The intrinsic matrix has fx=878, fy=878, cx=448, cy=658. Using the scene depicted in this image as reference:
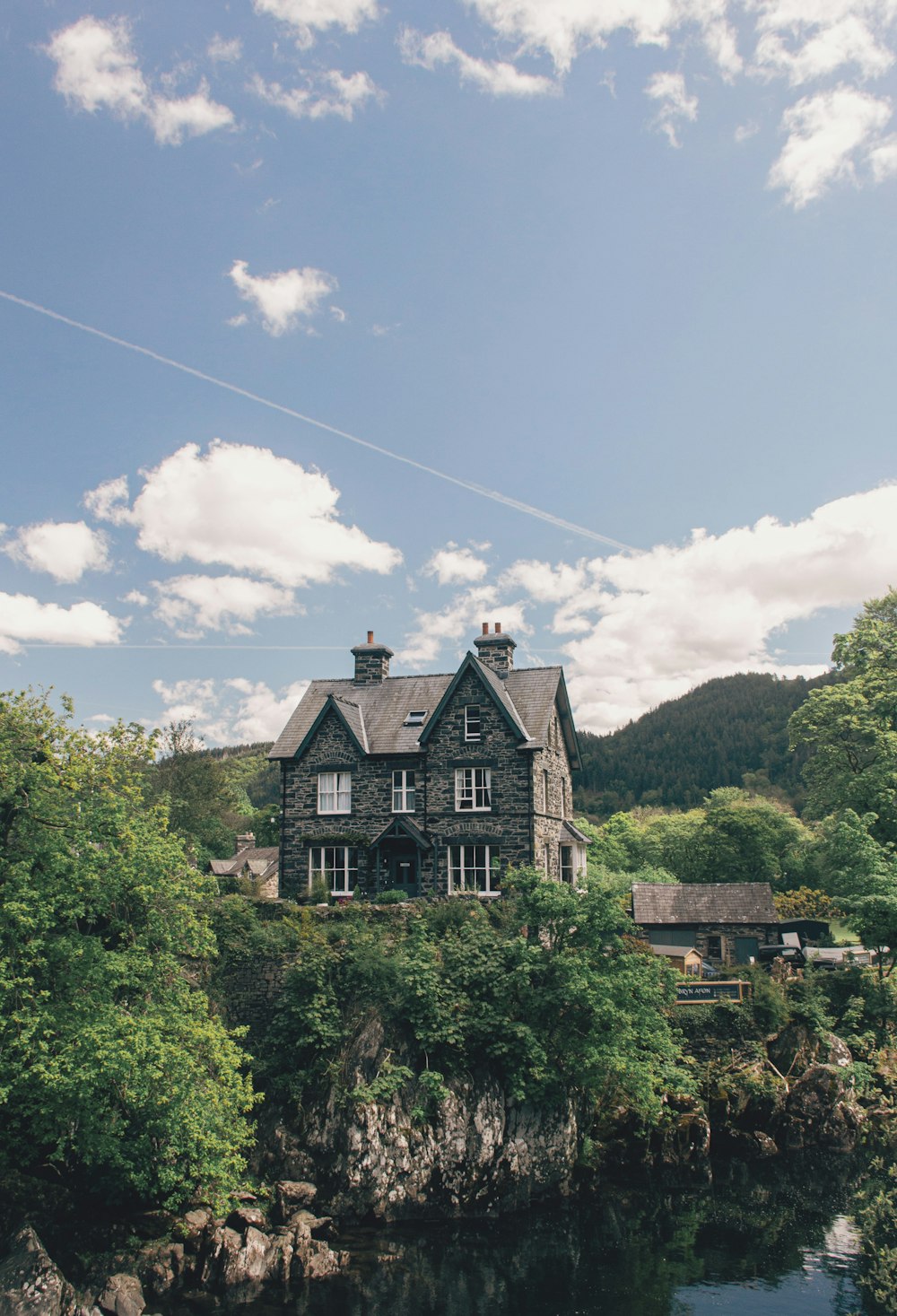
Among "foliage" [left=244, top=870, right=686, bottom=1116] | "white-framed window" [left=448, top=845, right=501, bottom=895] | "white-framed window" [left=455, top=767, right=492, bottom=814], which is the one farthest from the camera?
"white-framed window" [left=455, top=767, right=492, bottom=814]

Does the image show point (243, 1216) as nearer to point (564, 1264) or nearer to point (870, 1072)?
point (564, 1264)

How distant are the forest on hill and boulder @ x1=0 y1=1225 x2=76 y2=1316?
377ft

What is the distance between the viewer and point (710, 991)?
37.8 m

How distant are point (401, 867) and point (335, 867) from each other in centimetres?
336

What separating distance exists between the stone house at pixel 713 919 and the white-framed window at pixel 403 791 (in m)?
15.6

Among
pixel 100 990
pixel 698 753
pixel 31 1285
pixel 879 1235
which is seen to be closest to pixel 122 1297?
pixel 31 1285

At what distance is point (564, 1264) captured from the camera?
83.8 ft

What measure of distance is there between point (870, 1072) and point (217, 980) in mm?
27732

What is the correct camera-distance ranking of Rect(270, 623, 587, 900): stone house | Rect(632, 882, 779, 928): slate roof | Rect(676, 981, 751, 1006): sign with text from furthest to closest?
Rect(632, 882, 779, 928): slate roof → Rect(270, 623, 587, 900): stone house → Rect(676, 981, 751, 1006): sign with text

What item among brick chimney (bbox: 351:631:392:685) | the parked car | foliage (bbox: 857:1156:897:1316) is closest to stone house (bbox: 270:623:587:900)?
brick chimney (bbox: 351:631:392:685)

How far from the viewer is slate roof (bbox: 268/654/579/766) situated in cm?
4241

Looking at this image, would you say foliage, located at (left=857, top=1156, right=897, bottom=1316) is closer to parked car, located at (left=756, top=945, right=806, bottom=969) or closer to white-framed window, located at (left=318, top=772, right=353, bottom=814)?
parked car, located at (left=756, top=945, right=806, bottom=969)

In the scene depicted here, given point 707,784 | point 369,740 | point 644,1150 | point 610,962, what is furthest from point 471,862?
point 707,784

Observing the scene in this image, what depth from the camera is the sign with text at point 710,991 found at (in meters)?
37.7
